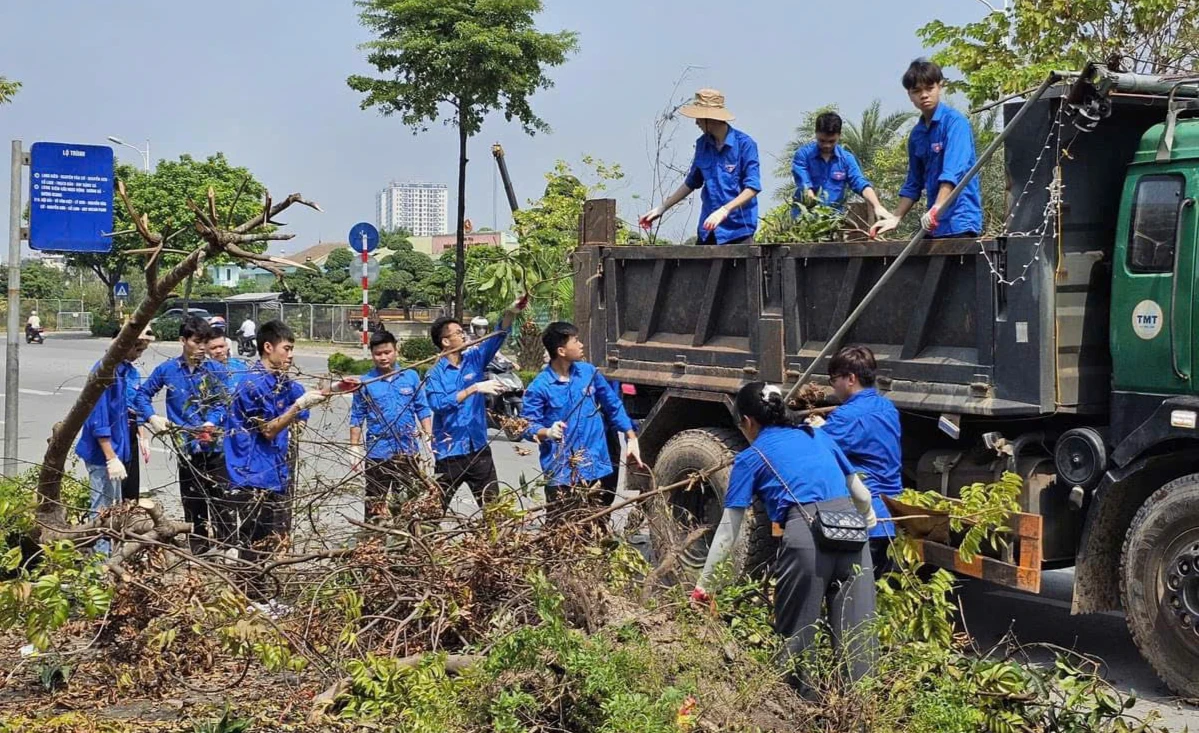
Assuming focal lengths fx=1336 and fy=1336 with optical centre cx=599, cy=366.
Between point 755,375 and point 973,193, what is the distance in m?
1.65

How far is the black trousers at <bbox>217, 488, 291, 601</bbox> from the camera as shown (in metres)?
5.73

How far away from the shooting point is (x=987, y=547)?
6848mm

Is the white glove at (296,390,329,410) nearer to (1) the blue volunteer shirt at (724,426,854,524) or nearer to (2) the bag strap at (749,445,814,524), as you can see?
(1) the blue volunteer shirt at (724,426,854,524)

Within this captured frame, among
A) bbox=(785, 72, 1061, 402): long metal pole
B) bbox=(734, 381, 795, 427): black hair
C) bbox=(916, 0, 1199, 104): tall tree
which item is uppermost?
bbox=(916, 0, 1199, 104): tall tree

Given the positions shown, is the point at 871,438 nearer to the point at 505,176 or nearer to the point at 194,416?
the point at 194,416

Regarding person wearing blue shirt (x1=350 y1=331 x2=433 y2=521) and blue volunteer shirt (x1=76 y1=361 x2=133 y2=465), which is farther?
blue volunteer shirt (x1=76 y1=361 x2=133 y2=465)

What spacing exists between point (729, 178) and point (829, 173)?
671mm

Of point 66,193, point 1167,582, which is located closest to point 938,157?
point 1167,582

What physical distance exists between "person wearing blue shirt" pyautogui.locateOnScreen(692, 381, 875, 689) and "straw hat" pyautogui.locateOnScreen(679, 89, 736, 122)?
3700mm

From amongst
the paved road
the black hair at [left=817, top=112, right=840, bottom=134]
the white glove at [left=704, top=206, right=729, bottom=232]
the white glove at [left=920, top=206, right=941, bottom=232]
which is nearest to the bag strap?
the paved road

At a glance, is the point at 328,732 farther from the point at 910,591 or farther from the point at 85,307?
the point at 85,307

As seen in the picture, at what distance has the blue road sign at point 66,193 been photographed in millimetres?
9086

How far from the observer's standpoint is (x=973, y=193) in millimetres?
7336

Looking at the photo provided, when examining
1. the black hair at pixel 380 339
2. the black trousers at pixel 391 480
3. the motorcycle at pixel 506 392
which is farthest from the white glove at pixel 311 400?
the motorcycle at pixel 506 392
